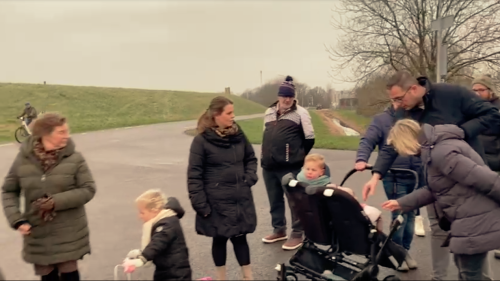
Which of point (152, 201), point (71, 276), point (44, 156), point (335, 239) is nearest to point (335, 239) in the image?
point (335, 239)

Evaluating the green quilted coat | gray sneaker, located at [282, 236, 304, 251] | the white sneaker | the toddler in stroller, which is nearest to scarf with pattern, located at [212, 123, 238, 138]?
the toddler in stroller

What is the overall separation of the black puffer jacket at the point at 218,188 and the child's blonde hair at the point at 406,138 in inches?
54.0

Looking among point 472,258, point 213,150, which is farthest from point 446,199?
point 213,150

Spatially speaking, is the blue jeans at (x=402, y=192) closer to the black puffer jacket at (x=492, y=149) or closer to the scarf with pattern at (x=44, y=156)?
the black puffer jacket at (x=492, y=149)

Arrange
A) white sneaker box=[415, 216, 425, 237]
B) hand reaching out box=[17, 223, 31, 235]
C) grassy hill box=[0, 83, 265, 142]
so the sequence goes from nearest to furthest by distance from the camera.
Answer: hand reaching out box=[17, 223, 31, 235] < white sneaker box=[415, 216, 425, 237] < grassy hill box=[0, 83, 265, 142]

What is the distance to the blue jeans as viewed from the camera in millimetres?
4887

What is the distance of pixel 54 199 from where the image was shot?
11.8ft

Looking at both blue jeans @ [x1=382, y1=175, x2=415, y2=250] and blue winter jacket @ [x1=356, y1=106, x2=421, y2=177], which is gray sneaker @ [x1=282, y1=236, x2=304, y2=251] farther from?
blue winter jacket @ [x1=356, y1=106, x2=421, y2=177]

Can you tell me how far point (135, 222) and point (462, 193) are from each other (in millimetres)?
4446

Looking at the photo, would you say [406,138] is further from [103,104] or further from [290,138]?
[103,104]

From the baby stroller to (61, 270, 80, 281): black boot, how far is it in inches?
62.6

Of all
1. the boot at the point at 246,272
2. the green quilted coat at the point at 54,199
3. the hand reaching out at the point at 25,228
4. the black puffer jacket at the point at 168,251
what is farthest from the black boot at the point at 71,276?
the boot at the point at 246,272

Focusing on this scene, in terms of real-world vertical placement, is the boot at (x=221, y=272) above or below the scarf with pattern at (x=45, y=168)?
below

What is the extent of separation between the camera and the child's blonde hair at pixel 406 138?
3.56 metres
